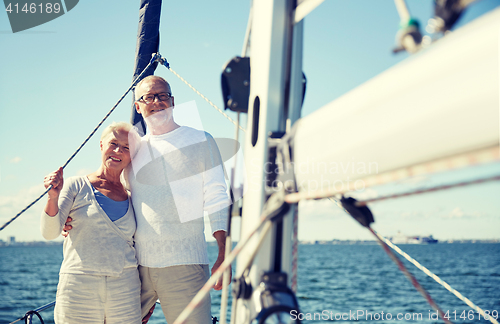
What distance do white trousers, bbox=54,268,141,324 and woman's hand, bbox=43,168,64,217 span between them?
0.31 meters

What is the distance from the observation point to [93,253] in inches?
69.1

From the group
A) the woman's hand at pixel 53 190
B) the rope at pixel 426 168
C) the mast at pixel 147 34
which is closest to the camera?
the rope at pixel 426 168

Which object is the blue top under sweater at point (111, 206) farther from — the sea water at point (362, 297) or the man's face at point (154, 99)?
the sea water at point (362, 297)

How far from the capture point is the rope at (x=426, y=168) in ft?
1.68

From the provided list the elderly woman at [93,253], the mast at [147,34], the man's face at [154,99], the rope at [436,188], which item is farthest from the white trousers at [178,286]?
the mast at [147,34]

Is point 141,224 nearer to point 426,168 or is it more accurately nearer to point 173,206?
point 173,206

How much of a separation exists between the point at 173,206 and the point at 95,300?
544 millimetres

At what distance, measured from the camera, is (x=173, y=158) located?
→ 1.89 metres

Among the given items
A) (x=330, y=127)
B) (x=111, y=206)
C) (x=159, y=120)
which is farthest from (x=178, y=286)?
(x=330, y=127)

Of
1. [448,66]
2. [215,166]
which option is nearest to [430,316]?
[215,166]

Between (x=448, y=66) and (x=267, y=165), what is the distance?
0.60 metres

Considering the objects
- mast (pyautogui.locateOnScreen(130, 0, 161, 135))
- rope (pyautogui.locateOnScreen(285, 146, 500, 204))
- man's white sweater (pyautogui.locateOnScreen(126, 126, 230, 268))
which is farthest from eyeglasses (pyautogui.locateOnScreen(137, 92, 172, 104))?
rope (pyautogui.locateOnScreen(285, 146, 500, 204))

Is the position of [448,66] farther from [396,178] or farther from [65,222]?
[65,222]

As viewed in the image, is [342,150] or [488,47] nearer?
[488,47]
